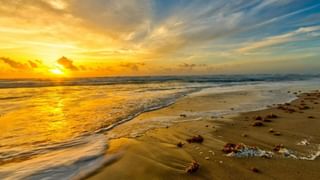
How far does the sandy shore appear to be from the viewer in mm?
6852

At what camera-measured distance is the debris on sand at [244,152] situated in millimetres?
8016

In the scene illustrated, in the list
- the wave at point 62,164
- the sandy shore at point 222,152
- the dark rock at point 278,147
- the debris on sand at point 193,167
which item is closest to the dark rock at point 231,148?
the sandy shore at point 222,152

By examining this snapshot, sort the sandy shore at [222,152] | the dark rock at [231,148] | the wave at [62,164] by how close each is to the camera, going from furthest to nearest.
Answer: the dark rock at [231,148] < the wave at [62,164] < the sandy shore at [222,152]

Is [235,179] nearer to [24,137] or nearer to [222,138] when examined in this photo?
[222,138]

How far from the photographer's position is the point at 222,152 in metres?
8.43

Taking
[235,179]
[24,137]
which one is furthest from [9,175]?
[235,179]

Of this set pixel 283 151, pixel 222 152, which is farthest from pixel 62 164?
pixel 283 151

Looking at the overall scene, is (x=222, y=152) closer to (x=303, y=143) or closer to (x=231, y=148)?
(x=231, y=148)

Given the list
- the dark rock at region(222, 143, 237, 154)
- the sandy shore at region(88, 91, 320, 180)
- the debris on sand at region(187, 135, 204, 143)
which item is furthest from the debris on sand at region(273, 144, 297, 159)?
the debris on sand at region(187, 135, 204, 143)

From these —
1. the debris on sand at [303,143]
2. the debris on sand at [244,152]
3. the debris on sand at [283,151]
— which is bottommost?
the debris on sand at [303,143]

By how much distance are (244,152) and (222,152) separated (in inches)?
25.9

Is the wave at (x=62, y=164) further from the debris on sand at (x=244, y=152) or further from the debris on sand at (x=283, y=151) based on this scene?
the debris on sand at (x=283, y=151)

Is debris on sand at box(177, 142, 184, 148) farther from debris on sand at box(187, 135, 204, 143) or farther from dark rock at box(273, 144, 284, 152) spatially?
dark rock at box(273, 144, 284, 152)

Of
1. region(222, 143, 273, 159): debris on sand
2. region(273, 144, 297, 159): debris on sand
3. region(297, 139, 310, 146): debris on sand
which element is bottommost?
region(297, 139, 310, 146): debris on sand
